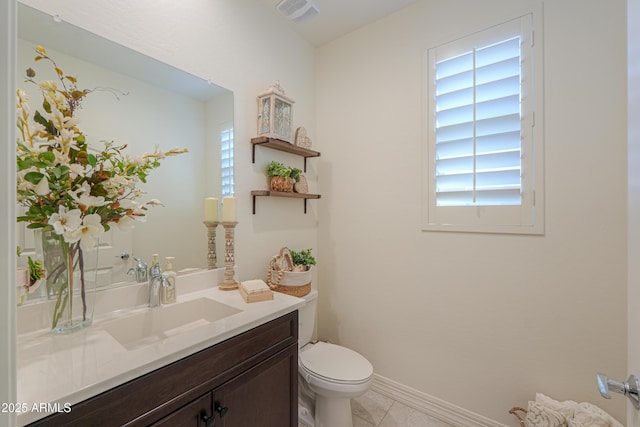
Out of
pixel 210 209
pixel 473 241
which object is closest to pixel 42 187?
pixel 210 209

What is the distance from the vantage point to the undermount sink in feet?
3.46

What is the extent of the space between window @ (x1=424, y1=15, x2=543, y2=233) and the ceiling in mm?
465

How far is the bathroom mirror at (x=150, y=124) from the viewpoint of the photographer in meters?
1.00

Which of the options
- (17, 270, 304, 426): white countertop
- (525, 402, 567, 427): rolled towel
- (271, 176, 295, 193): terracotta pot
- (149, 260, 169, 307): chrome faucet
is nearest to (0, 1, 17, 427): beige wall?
(17, 270, 304, 426): white countertop

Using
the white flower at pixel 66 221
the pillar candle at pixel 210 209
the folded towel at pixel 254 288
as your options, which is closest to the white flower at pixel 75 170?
the white flower at pixel 66 221

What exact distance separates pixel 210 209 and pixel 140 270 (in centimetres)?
44

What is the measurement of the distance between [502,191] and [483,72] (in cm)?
68

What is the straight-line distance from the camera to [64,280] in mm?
911

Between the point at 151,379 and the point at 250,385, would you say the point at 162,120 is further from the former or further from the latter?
the point at 250,385

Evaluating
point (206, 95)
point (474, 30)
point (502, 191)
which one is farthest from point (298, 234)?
point (474, 30)

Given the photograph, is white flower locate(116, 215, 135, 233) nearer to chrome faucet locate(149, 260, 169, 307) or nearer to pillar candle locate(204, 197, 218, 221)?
chrome faucet locate(149, 260, 169, 307)

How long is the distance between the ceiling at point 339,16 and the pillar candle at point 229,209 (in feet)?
4.38

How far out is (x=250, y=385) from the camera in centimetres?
105

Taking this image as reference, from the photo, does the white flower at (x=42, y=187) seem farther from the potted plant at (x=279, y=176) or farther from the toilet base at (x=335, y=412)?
the toilet base at (x=335, y=412)
